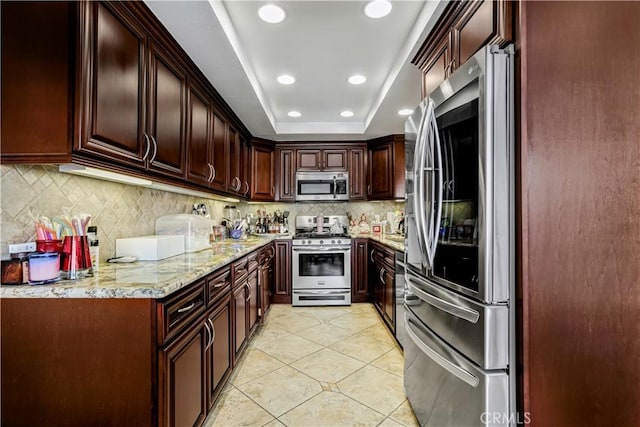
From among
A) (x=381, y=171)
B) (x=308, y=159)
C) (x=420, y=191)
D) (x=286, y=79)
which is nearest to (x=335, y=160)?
(x=308, y=159)

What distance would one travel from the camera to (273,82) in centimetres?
287

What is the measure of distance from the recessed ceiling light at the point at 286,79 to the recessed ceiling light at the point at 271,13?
786mm

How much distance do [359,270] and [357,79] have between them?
2.46 m

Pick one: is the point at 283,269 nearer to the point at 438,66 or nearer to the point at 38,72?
the point at 438,66

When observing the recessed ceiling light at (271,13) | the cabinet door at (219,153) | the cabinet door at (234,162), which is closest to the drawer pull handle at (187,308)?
the cabinet door at (219,153)

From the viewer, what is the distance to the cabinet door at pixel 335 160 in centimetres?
451

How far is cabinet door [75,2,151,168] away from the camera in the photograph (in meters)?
1.27

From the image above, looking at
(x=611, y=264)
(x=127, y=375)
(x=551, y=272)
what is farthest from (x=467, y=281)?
(x=127, y=375)

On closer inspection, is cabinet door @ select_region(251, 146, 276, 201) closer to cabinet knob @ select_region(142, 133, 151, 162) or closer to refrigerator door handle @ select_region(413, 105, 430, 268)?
cabinet knob @ select_region(142, 133, 151, 162)

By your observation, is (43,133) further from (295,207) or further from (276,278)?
(295,207)

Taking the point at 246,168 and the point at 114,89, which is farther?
the point at 246,168

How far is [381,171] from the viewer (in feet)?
14.4

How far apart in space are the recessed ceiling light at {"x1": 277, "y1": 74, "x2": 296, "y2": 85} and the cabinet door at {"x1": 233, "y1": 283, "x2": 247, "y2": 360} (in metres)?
1.85

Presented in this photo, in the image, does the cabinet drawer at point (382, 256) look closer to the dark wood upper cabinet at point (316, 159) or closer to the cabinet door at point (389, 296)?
the cabinet door at point (389, 296)
